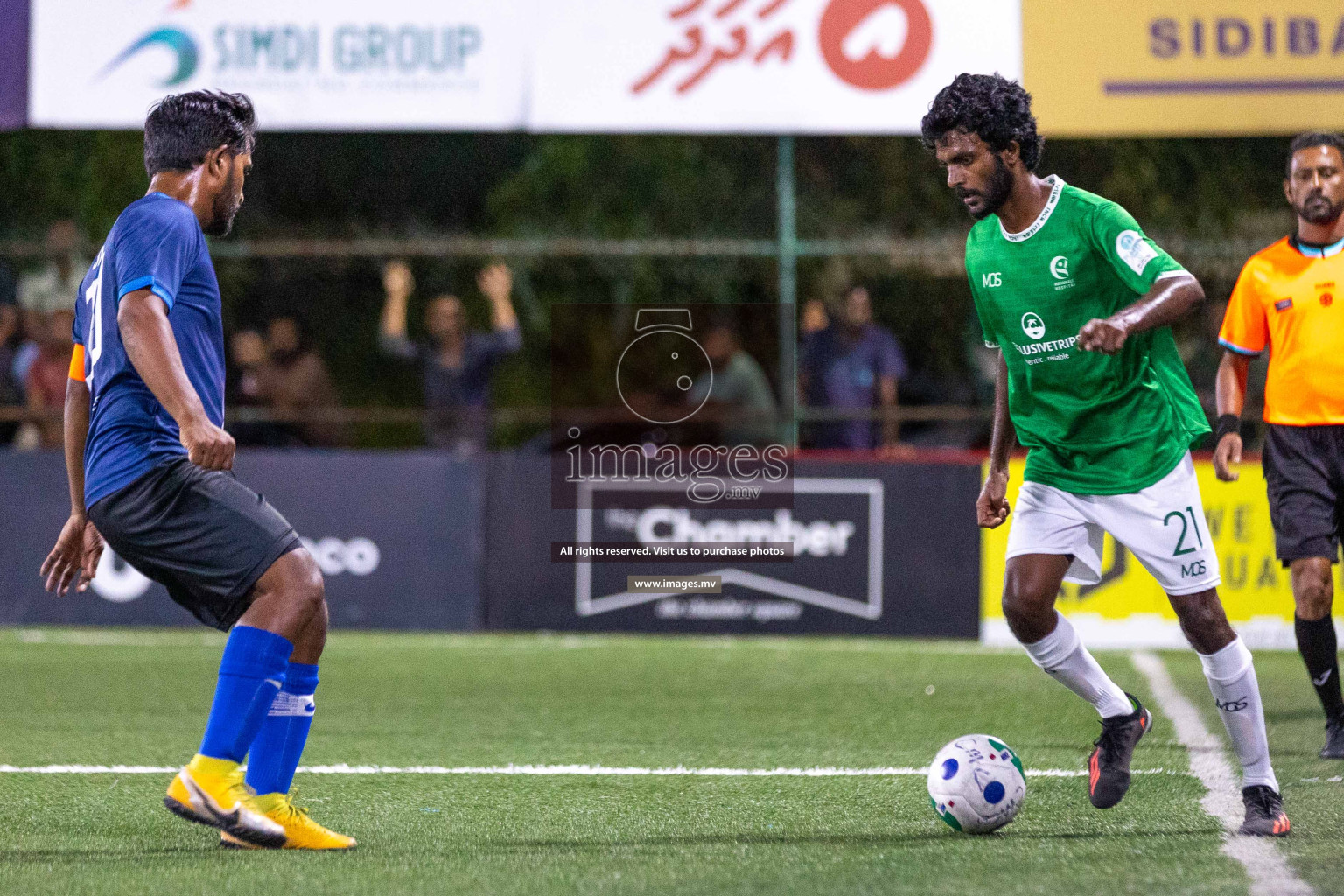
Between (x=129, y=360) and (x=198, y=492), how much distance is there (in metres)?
0.37

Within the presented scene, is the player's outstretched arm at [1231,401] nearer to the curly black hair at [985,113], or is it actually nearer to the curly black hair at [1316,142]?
the curly black hair at [1316,142]

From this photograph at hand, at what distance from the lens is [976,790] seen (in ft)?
14.9

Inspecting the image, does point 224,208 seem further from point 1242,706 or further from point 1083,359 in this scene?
point 1242,706

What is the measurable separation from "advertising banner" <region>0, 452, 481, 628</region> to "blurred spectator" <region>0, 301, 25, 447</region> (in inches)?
36.6

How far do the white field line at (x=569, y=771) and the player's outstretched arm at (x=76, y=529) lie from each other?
1341mm

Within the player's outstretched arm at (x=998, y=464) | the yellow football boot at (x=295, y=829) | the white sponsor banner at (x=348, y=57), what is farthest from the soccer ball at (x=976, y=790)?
the white sponsor banner at (x=348, y=57)

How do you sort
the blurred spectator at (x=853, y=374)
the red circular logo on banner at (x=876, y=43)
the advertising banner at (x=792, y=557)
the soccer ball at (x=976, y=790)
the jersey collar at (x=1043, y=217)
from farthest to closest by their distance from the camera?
1. the blurred spectator at (x=853, y=374)
2. the red circular logo on banner at (x=876, y=43)
3. the advertising banner at (x=792, y=557)
4. the jersey collar at (x=1043, y=217)
5. the soccer ball at (x=976, y=790)

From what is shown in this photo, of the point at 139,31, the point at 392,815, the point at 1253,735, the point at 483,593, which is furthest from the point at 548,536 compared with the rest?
the point at 1253,735

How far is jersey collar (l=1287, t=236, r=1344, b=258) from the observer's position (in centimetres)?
632

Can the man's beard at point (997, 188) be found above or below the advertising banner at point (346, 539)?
above

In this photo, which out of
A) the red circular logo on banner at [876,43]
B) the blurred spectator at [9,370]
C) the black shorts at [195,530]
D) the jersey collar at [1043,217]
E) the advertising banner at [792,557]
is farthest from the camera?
the blurred spectator at [9,370]

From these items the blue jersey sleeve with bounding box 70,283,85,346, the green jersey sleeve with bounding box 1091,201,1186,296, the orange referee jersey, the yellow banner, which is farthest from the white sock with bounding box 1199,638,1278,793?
the yellow banner

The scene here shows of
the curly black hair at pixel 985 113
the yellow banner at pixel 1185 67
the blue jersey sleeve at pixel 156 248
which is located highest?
the yellow banner at pixel 1185 67

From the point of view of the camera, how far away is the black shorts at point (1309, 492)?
6215 mm
